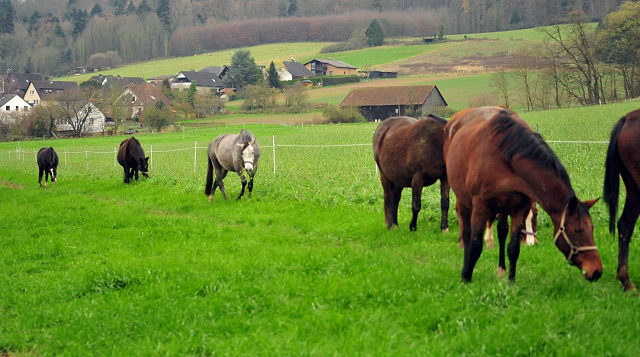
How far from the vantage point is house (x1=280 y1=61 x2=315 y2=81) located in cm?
10062

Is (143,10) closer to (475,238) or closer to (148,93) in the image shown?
(148,93)

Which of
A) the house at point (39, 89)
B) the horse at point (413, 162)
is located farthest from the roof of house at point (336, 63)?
the horse at point (413, 162)

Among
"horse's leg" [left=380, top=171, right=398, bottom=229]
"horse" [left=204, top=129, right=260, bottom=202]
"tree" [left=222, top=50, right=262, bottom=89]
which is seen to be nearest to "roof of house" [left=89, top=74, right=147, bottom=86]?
"tree" [left=222, top=50, right=262, bottom=89]

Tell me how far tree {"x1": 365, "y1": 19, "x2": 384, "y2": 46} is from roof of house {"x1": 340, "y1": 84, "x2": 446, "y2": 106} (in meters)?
60.6

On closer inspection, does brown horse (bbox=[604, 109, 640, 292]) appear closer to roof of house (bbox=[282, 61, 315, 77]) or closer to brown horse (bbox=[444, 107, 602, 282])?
brown horse (bbox=[444, 107, 602, 282])

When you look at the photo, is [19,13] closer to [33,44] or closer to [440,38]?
[33,44]

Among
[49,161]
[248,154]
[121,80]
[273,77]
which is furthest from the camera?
[121,80]

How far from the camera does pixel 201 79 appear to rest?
102 metres

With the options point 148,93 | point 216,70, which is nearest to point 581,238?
point 148,93

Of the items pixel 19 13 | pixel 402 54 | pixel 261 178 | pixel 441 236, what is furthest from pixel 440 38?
pixel 19 13

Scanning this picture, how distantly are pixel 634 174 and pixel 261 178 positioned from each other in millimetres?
12156

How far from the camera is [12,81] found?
10412 cm

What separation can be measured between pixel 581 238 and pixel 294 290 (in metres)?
2.96

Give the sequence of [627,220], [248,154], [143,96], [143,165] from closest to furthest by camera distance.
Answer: [627,220], [248,154], [143,165], [143,96]
